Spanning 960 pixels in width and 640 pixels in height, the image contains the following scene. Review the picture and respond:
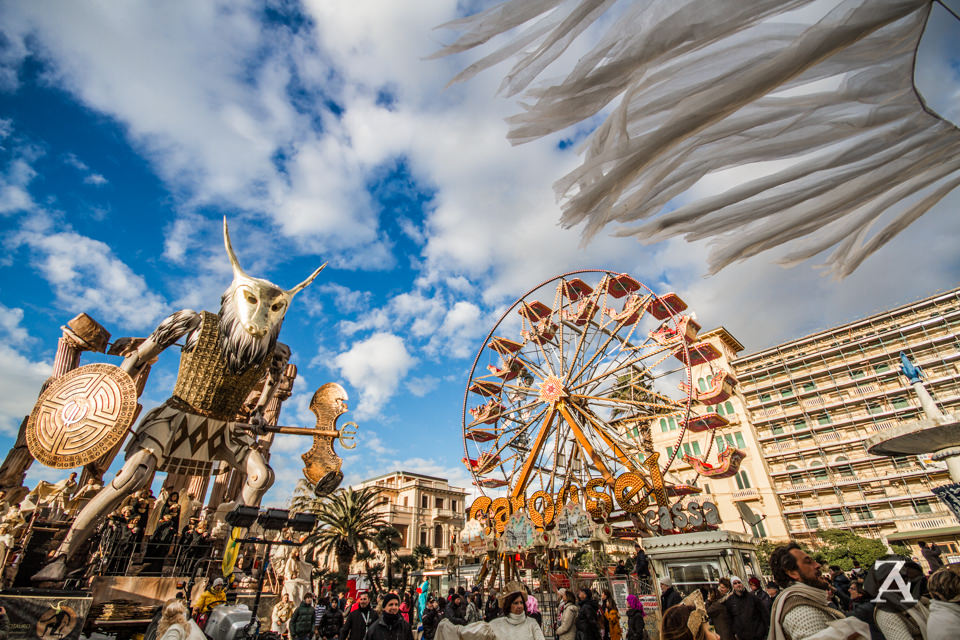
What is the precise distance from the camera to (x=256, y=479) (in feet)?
34.8

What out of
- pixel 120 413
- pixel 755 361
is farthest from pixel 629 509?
pixel 755 361

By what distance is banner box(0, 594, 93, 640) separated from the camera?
5875 millimetres

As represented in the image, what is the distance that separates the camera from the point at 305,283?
12.1m

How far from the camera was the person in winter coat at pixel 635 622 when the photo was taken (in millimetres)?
8489

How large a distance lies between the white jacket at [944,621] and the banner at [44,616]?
9.66m

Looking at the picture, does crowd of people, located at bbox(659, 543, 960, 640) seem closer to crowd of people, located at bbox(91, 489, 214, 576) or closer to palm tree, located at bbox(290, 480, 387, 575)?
crowd of people, located at bbox(91, 489, 214, 576)

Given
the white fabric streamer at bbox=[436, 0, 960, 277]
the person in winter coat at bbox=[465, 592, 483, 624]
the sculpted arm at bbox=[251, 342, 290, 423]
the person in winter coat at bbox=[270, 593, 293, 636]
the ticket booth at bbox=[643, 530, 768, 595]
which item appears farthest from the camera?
the person in winter coat at bbox=[465, 592, 483, 624]

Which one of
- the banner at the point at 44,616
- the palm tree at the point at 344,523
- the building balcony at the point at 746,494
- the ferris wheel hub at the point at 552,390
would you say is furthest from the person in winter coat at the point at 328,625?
the building balcony at the point at 746,494

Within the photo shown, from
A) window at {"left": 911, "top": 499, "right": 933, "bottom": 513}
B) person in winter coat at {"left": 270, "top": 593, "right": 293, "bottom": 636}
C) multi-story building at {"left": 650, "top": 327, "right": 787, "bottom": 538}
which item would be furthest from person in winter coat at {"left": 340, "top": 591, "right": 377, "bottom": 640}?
window at {"left": 911, "top": 499, "right": 933, "bottom": 513}

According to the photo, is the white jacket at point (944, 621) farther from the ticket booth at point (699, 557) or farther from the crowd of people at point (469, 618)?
the ticket booth at point (699, 557)

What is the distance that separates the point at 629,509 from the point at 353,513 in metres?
19.0

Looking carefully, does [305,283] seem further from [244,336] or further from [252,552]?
[252,552]

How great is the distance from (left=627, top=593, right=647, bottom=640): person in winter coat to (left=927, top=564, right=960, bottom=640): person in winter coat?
24.0 feet

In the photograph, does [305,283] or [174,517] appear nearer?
[174,517]
